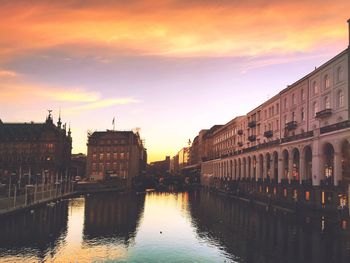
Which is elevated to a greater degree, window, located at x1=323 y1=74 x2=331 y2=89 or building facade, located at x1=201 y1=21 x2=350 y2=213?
window, located at x1=323 y1=74 x2=331 y2=89

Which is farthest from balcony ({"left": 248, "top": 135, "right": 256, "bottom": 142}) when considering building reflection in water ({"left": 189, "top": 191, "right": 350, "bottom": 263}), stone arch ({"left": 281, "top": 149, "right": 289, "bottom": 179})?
building reflection in water ({"left": 189, "top": 191, "right": 350, "bottom": 263})

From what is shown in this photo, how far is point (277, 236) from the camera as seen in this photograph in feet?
175

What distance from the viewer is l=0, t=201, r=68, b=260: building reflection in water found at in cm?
4419

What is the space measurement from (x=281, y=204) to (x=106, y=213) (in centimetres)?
3759

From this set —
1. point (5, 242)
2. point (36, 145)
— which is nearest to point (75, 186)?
point (36, 145)

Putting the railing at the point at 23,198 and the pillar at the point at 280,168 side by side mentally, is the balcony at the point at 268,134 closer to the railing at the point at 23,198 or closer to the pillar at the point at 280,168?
the pillar at the point at 280,168

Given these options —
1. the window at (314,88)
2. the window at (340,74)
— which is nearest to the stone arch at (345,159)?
the window at (340,74)

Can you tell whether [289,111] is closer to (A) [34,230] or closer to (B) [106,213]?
(B) [106,213]

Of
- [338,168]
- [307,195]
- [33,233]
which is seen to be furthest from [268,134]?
[33,233]

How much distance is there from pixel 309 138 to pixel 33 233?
51402 millimetres

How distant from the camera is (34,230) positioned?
5703cm

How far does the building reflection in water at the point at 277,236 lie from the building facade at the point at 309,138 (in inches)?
293

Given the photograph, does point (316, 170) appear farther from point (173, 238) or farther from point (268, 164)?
point (268, 164)

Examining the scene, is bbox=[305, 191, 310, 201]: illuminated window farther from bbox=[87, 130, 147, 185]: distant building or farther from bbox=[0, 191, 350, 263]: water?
bbox=[87, 130, 147, 185]: distant building
